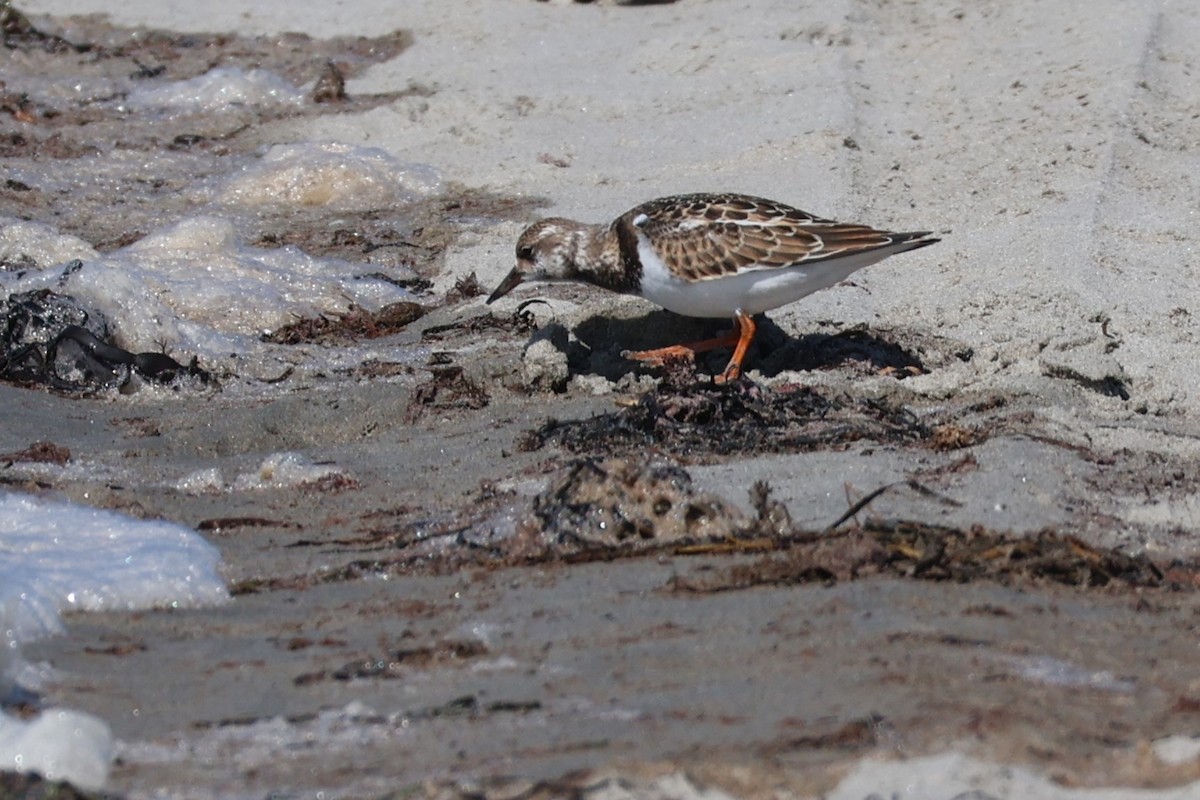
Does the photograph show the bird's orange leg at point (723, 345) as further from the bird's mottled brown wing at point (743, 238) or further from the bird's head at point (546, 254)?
the bird's head at point (546, 254)

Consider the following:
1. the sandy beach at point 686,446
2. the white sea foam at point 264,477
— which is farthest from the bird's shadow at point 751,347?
the white sea foam at point 264,477

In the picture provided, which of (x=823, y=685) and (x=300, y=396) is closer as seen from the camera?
(x=823, y=685)

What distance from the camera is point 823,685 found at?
269cm

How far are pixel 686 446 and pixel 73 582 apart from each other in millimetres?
1565

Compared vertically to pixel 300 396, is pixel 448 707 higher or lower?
higher

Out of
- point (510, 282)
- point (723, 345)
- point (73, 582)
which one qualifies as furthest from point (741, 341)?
point (73, 582)

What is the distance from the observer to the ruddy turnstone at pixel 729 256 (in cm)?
487

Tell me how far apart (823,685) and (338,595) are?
1119 mm

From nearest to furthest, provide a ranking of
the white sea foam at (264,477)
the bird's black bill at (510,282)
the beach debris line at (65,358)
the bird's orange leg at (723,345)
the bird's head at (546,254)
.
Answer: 1. the white sea foam at (264,477)
2. the bird's orange leg at (723,345)
3. the beach debris line at (65,358)
4. the bird's head at (546,254)
5. the bird's black bill at (510,282)

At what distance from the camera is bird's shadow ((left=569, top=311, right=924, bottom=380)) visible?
498cm

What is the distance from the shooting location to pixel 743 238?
194 inches

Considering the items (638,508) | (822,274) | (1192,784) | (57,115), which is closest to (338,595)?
(638,508)

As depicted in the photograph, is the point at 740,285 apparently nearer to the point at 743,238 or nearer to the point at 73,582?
the point at 743,238

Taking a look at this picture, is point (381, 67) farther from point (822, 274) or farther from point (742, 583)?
point (742, 583)
